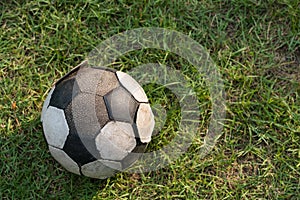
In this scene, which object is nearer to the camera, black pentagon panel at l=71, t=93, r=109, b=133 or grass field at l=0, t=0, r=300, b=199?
black pentagon panel at l=71, t=93, r=109, b=133

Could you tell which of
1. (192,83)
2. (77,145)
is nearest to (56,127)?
(77,145)

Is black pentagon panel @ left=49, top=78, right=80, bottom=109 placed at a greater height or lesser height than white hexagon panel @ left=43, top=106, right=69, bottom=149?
greater

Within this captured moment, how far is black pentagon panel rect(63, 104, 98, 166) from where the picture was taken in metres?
2.66

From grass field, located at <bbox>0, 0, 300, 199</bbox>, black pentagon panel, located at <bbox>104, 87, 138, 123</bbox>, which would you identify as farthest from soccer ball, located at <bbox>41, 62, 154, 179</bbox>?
grass field, located at <bbox>0, 0, 300, 199</bbox>

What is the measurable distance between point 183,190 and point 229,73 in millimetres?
873

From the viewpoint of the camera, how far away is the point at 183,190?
10.3 ft

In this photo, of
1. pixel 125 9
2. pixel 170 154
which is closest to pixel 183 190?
pixel 170 154

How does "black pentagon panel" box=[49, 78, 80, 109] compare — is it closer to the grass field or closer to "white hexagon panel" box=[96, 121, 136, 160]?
"white hexagon panel" box=[96, 121, 136, 160]

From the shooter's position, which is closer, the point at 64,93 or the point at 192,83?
the point at 64,93

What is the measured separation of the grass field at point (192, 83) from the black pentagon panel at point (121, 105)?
55 centimetres

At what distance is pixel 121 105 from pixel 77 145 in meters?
0.33

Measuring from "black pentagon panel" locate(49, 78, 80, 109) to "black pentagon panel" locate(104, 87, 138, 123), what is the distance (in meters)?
0.19

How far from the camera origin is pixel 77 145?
8.80 ft

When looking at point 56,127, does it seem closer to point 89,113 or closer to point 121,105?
point 89,113
